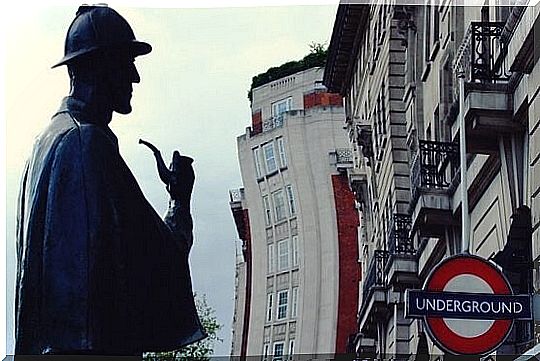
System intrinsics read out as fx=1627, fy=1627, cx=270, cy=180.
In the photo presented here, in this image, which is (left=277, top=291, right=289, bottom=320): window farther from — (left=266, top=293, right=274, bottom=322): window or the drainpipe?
the drainpipe

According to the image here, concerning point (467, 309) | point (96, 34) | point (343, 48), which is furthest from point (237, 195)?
point (96, 34)

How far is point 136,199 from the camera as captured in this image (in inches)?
316

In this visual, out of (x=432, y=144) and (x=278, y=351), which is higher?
(x=432, y=144)

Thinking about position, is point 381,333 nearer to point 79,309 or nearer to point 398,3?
point 398,3

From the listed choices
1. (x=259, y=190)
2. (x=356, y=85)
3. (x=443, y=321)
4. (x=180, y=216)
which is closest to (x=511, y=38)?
(x=356, y=85)

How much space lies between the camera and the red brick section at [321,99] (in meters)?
13.4

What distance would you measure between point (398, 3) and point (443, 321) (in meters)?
6.22

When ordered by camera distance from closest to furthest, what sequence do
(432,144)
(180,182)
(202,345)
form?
(180,182)
(202,345)
(432,144)

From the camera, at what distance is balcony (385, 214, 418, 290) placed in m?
15.1

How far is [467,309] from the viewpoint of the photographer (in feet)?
35.3

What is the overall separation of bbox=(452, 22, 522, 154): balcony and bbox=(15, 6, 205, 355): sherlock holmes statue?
6.51 metres

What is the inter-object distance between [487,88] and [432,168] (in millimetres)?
1959

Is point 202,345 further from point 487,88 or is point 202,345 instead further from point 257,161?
point 487,88

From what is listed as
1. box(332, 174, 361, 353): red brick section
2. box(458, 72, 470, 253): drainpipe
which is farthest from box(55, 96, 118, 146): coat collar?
box(458, 72, 470, 253): drainpipe
